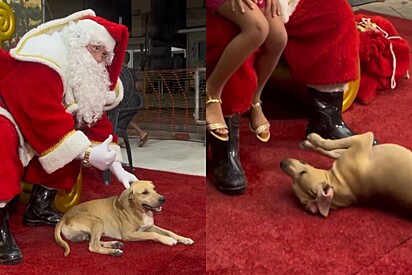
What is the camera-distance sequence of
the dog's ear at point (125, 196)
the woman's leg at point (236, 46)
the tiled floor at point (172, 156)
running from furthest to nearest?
the dog's ear at point (125, 196) < the tiled floor at point (172, 156) < the woman's leg at point (236, 46)

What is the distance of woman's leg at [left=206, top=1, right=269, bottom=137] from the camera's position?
442mm

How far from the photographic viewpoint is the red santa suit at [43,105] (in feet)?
2.06

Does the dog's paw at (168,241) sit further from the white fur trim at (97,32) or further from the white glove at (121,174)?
the white fur trim at (97,32)

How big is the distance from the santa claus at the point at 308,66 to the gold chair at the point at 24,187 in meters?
0.27

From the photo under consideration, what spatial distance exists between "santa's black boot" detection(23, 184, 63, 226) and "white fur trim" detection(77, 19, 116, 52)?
0.78ft

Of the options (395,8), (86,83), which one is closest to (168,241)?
(86,83)

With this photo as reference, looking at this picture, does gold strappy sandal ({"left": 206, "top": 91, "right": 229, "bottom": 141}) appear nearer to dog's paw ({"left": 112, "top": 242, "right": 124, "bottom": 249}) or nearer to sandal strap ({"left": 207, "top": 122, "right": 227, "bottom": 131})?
sandal strap ({"left": 207, "top": 122, "right": 227, "bottom": 131})

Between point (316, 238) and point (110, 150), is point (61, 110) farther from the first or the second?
point (316, 238)

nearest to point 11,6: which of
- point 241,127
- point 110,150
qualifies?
point 110,150

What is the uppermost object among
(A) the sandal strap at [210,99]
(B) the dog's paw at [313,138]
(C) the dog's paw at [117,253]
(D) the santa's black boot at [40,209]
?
(A) the sandal strap at [210,99]

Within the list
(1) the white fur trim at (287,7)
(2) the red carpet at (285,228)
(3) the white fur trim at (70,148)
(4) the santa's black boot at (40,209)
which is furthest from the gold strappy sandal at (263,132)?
(4) the santa's black boot at (40,209)

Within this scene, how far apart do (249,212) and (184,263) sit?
126 mm

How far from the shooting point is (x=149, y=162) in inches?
24.7

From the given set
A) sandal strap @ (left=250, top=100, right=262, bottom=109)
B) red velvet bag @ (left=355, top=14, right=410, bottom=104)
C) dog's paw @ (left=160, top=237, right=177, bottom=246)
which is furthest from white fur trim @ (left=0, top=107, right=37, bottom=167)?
red velvet bag @ (left=355, top=14, right=410, bottom=104)
